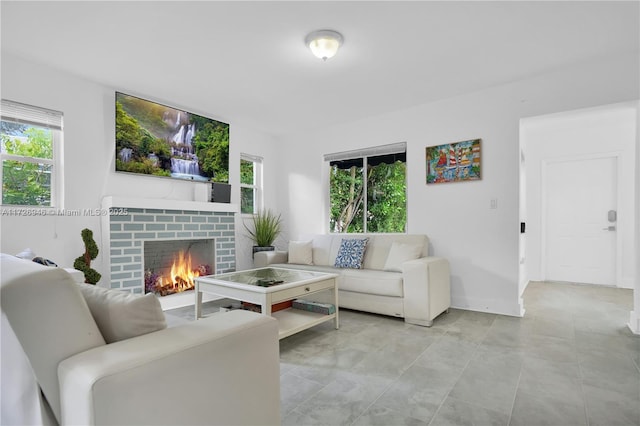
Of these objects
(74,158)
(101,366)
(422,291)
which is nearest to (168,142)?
(74,158)

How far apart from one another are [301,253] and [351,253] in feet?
2.53

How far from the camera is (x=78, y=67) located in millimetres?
3152

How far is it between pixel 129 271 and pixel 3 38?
224 cm

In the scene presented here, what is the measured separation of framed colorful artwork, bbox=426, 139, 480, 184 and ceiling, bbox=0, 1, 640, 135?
2.00 feet

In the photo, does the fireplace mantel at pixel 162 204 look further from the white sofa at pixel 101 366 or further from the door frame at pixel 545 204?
the door frame at pixel 545 204

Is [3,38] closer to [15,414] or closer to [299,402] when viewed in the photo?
[15,414]

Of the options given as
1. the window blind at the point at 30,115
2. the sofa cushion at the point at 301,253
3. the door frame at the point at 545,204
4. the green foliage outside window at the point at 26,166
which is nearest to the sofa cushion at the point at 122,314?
the green foliage outside window at the point at 26,166

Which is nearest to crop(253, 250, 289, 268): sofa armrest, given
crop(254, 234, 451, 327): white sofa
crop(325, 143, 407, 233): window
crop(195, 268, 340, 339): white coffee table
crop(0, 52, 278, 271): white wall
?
crop(254, 234, 451, 327): white sofa

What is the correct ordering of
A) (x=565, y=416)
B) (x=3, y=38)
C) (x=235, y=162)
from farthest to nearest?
(x=235, y=162) → (x=3, y=38) → (x=565, y=416)

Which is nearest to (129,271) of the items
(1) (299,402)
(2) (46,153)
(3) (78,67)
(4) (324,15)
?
(2) (46,153)

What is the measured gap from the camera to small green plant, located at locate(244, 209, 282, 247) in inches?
198

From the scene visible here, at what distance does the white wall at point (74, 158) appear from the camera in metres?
2.98

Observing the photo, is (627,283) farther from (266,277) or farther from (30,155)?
(30,155)

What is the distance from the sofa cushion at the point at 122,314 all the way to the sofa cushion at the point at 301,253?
339cm
